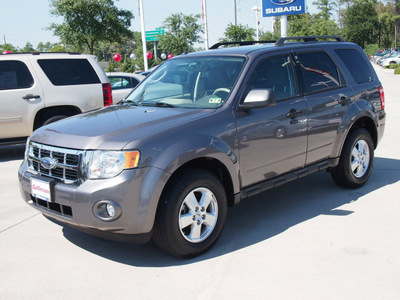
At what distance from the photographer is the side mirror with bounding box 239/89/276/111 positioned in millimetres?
4078

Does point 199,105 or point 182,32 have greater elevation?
point 182,32

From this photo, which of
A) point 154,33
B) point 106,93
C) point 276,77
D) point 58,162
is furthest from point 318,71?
point 154,33

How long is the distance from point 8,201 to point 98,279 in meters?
2.73

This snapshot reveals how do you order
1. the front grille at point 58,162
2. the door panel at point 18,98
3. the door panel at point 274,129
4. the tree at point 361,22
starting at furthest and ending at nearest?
the tree at point 361,22
the door panel at point 18,98
the door panel at point 274,129
the front grille at point 58,162

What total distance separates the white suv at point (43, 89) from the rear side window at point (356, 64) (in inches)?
188

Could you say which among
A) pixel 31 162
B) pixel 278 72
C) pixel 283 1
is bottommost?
pixel 31 162

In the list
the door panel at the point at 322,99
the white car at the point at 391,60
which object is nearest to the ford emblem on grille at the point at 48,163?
the door panel at the point at 322,99

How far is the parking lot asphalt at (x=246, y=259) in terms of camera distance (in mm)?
3355

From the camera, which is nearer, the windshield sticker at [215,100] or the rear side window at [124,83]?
the windshield sticker at [215,100]

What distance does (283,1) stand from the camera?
19.5m

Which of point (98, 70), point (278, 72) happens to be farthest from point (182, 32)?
point (278, 72)

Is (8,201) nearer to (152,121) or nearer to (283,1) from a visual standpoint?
(152,121)

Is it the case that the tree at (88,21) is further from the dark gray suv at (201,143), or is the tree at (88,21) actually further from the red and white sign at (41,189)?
the red and white sign at (41,189)

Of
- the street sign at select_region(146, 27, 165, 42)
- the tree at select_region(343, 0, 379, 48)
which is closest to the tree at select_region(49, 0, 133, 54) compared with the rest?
the street sign at select_region(146, 27, 165, 42)
